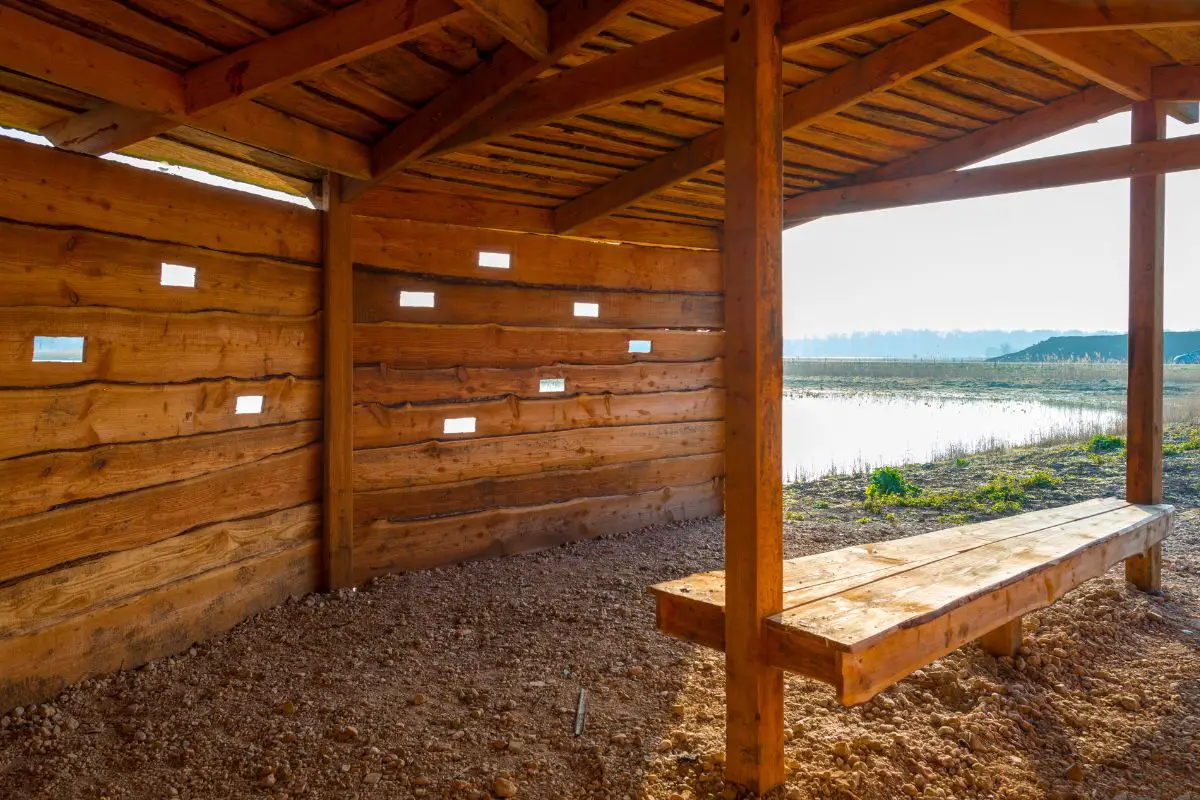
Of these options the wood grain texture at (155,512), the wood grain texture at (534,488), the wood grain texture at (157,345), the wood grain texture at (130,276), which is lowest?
the wood grain texture at (534,488)

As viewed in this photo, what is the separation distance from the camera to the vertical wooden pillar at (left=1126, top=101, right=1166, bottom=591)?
4312mm

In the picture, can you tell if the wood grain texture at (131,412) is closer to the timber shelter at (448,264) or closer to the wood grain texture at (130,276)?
the timber shelter at (448,264)

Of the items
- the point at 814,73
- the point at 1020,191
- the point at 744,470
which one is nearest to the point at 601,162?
the point at 814,73

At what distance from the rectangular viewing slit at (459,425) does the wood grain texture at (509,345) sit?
357 mm

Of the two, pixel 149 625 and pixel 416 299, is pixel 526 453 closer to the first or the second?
pixel 416 299

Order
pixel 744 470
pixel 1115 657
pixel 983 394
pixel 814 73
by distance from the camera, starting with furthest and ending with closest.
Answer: pixel 983 394 → pixel 814 73 → pixel 1115 657 → pixel 744 470

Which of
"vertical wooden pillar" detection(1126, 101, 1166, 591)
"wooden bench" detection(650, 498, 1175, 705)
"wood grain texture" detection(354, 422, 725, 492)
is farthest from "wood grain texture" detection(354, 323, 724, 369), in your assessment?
"vertical wooden pillar" detection(1126, 101, 1166, 591)

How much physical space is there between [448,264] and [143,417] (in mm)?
2147

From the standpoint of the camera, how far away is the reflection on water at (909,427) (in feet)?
38.1

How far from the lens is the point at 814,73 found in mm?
3990

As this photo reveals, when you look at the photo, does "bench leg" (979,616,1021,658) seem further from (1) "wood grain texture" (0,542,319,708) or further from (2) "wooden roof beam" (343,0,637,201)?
(1) "wood grain texture" (0,542,319,708)

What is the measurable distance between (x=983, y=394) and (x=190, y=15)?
86.3 feet

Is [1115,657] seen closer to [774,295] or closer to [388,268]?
[774,295]


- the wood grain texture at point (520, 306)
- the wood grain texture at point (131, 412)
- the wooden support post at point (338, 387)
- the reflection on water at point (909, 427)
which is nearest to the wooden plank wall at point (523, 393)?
the wood grain texture at point (520, 306)
